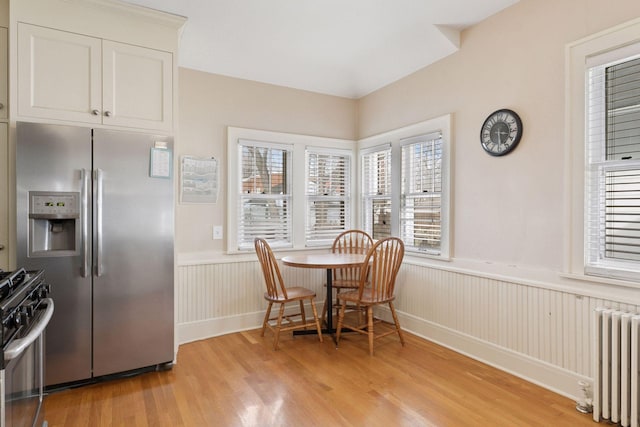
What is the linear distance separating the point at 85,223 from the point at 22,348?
129 centimetres

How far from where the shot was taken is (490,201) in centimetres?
287

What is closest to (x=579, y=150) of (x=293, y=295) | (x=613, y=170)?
(x=613, y=170)

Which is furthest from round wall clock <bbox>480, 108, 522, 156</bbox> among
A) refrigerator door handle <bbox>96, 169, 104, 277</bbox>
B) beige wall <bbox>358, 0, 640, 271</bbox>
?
refrigerator door handle <bbox>96, 169, 104, 277</bbox>

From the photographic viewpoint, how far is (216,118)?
11.6ft

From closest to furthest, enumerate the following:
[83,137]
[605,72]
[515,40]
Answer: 1. [605,72]
2. [83,137]
3. [515,40]

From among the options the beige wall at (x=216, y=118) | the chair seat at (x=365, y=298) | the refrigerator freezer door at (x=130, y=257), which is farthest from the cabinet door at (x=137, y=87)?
the chair seat at (x=365, y=298)

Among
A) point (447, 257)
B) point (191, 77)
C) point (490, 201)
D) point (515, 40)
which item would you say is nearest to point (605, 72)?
point (515, 40)

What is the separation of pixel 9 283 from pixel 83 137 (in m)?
1.27

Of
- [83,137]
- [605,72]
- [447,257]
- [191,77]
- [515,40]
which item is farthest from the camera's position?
[191,77]

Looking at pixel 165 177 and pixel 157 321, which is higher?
pixel 165 177

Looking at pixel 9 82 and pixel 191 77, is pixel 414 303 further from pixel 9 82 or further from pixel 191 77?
pixel 9 82

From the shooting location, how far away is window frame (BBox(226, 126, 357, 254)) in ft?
11.8

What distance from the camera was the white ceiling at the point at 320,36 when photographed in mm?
2699

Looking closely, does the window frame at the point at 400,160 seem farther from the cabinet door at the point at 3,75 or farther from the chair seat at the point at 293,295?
the cabinet door at the point at 3,75
